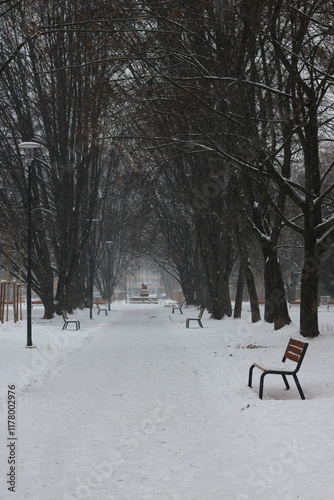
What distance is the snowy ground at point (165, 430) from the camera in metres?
5.29

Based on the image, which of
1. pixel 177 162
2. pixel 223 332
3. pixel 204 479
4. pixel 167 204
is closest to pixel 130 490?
pixel 204 479

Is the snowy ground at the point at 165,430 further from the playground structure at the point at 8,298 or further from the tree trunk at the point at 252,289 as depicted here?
the tree trunk at the point at 252,289

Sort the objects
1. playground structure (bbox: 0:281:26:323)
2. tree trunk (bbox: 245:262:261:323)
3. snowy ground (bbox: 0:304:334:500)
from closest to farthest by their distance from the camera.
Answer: snowy ground (bbox: 0:304:334:500)
playground structure (bbox: 0:281:26:323)
tree trunk (bbox: 245:262:261:323)

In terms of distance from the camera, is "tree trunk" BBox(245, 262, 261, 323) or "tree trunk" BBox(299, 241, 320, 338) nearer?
"tree trunk" BBox(299, 241, 320, 338)

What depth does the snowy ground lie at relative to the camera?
5285 mm

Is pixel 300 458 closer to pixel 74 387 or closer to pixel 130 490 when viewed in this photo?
pixel 130 490

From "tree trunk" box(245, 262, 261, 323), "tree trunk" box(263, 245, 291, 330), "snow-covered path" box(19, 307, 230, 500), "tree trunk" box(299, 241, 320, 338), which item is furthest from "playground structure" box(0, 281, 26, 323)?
"tree trunk" box(299, 241, 320, 338)

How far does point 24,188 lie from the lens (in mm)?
27422

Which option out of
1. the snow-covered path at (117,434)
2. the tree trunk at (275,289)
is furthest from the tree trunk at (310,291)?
the snow-covered path at (117,434)

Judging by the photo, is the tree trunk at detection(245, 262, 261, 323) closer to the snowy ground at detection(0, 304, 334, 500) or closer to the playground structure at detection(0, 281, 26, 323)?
the snowy ground at detection(0, 304, 334, 500)

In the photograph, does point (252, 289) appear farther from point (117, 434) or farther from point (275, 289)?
point (117, 434)

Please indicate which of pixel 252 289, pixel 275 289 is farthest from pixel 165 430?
pixel 252 289

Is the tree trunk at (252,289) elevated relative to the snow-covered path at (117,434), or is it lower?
elevated

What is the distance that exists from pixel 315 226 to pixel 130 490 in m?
11.3
